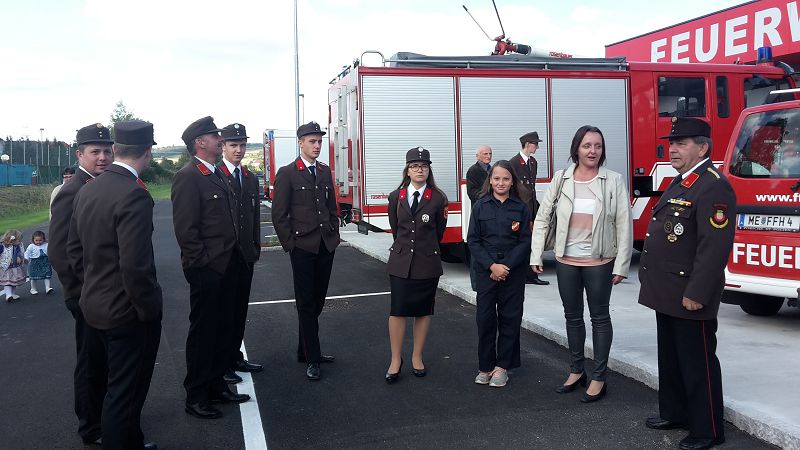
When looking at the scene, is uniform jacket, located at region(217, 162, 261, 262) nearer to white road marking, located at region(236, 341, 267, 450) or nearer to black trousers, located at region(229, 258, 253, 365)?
black trousers, located at region(229, 258, 253, 365)

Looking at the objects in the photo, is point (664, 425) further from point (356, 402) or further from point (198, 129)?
point (198, 129)

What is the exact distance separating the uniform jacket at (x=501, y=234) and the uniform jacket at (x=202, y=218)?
6.17 feet

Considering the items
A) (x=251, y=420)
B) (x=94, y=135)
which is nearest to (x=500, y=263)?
(x=251, y=420)

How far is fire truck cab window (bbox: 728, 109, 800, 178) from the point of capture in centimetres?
665

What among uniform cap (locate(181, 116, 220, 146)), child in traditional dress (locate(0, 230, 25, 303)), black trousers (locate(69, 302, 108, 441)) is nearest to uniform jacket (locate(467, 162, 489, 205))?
uniform cap (locate(181, 116, 220, 146))

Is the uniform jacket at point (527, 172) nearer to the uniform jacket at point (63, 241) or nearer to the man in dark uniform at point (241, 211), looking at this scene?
the man in dark uniform at point (241, 211)

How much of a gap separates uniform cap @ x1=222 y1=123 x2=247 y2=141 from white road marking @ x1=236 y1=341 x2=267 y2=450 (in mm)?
1958

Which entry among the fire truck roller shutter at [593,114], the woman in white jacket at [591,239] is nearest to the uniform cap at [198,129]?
the woman in white jacket at [591,239]

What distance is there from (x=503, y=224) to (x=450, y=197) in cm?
495

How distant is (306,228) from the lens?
5.98 meters

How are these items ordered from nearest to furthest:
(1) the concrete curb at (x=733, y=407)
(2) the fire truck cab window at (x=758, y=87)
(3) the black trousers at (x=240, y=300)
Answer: (1) the concrete curb at (x=733, y=407)
(3) the black trousers at (x=240, y=300)
(2) the fire truck cab window at (x=758, y=87)

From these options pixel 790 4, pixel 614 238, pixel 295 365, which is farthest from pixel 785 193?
pixel 790 4

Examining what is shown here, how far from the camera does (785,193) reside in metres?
6.54

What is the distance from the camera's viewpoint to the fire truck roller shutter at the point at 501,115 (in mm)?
10500
